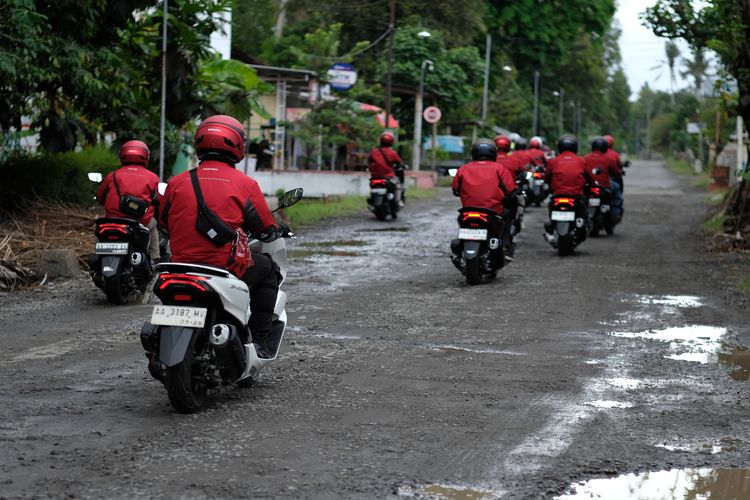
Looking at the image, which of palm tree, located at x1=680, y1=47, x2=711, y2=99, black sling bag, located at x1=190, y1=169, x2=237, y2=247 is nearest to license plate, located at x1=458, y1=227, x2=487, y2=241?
black sling bag, located at x1=190, y1=169, x2=237, y2=247

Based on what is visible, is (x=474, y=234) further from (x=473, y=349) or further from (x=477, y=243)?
(x=473, y=349)

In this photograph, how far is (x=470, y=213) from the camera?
14.1m

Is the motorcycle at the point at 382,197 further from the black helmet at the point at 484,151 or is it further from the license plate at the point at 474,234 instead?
the license plate at the point at 474,234

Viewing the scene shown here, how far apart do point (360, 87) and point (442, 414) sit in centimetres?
3136

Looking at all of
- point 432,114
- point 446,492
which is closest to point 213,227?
point 446,492

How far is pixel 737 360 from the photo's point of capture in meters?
9.09

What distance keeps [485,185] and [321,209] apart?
12731mm

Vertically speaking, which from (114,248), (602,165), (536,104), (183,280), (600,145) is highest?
(536,104)

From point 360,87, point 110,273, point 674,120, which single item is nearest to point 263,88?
point 110,273

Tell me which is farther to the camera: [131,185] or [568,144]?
[568,144]

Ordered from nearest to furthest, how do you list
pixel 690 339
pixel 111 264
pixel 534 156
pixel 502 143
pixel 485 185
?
pixel 690 339 → pixel 111 264 → pixel 485 185 → pixel 502 143 → pixel 534 156

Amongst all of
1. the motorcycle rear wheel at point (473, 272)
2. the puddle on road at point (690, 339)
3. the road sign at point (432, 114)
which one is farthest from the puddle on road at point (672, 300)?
the road sign at point (432, 114)

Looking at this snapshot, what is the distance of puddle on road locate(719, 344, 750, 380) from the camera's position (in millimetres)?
8477

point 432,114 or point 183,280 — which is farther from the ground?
point 432,114
